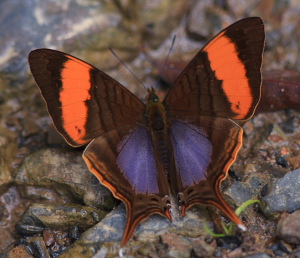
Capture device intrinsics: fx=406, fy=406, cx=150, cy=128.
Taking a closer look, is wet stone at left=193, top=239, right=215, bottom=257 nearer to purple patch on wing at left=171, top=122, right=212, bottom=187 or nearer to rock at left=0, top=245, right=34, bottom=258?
purple patch on wing at left=171, top=122, right=212, bottom=187

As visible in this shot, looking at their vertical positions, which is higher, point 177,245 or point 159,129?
point 159,129

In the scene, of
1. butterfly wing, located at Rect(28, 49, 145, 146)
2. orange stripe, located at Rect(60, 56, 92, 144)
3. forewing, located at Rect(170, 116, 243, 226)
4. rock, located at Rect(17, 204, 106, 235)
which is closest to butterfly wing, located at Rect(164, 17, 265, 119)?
forewing, located at Rect(170, 116, 243, 226)

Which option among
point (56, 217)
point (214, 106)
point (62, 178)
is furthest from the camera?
point (62, 178)

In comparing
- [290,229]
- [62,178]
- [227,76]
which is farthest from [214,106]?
[62,178]

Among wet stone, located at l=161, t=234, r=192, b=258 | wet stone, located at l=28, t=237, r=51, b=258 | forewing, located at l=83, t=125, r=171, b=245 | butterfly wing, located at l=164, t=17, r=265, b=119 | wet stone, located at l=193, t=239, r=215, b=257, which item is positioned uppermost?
butterfly wing, located at l=164, t=17, r=265, b=119

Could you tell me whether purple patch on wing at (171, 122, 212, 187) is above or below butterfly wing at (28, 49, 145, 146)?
below

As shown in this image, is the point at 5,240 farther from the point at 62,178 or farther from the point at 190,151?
the point at 190,151
